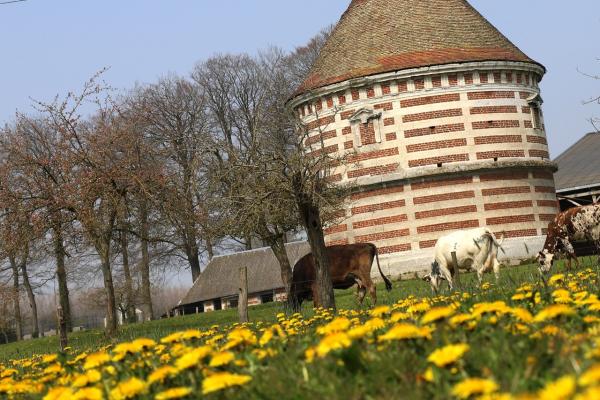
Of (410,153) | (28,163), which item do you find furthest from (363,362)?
(410,153)

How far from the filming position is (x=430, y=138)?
1358 inches

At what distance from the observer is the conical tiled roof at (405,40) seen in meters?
35.1

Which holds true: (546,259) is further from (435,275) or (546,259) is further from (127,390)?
(127,390)

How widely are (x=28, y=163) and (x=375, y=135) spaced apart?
13.8m

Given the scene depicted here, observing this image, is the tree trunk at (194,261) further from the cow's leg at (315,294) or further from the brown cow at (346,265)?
the cow's leg at (315,294)

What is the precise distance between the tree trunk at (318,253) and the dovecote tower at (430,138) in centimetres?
1632

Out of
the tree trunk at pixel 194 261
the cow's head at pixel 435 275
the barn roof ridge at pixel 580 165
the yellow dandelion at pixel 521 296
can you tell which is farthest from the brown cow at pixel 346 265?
the tree trunk at pixel 194 261

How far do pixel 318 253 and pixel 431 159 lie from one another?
690 inches

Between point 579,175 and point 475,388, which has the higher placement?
point 579,175

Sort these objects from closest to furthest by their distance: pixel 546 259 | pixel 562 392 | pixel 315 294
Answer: pixel 562 392 → pixel 315 294 → pixel 546 259

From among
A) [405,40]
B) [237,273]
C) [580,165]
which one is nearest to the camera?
[405,40]

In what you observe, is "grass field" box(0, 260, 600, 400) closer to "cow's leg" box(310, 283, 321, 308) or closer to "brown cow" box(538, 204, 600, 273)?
"cow's leg" box(310, 283, 321, 308)

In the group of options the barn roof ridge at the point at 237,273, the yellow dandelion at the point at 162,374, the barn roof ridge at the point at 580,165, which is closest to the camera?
the yellow dandelion at the point at 162,374

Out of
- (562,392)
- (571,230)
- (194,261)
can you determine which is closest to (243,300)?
(571,230)
